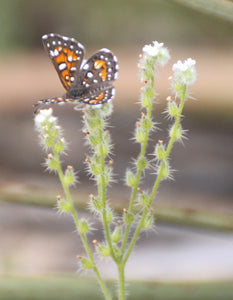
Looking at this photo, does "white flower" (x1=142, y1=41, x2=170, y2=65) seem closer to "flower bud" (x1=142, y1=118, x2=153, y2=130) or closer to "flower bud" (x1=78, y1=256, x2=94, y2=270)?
"flower bud" (x1=142, y1=118, x2=153, y2=130)

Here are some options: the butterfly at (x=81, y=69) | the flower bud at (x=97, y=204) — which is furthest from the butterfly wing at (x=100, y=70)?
the flower bud at (x=97, y=204)

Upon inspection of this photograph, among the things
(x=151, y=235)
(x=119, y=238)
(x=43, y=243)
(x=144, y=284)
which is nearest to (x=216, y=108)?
(x=151, y=235)

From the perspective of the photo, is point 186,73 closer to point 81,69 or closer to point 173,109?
point 173,109

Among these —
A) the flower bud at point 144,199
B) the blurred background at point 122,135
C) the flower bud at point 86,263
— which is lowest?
the flower bud at point 86,263

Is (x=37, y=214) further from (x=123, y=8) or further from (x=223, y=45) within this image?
(x=123, y=8)

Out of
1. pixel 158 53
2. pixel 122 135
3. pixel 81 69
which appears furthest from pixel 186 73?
pixel 122 135

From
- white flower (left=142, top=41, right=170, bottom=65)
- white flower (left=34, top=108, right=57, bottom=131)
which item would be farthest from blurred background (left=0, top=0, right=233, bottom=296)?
white flower (left=34, top=108, right=57, bottom=131)

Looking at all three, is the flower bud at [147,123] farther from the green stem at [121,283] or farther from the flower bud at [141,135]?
the green stem at [121,283]
